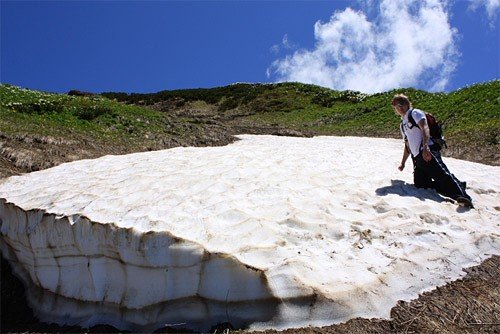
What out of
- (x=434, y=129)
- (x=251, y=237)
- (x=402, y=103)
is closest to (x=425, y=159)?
(x=434, y=129)

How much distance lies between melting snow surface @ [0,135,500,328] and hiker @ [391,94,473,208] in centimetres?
28

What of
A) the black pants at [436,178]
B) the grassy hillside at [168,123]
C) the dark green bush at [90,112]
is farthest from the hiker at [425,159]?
the dark green bush at [90,112]

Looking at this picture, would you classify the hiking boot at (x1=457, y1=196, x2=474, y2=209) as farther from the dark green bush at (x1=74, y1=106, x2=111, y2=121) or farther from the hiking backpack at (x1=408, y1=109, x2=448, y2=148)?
the dark green bush at (x1=74, y1=106, x2=111, y2=121)

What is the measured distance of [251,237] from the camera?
20.6 ft

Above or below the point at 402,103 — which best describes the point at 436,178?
below

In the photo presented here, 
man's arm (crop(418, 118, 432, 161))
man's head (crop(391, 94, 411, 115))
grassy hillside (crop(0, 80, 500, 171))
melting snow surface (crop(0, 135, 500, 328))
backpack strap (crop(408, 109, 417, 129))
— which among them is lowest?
melting snow surface (crop(0, 135, 500, 328))

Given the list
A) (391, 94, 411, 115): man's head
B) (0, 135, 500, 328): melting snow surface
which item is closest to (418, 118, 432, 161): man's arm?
(391, 94, 411, 115): man's head

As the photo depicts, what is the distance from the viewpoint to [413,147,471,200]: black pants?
8.84 meters

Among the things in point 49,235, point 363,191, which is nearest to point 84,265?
point 49,235

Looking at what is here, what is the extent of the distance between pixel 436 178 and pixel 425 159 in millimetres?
577

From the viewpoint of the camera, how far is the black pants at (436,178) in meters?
8.84

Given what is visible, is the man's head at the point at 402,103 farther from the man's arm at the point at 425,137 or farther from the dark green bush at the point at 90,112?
the dark green bush at the point at 90,112

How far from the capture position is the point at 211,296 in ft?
18.4

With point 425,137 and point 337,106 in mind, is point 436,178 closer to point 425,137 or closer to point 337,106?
point 425,137
